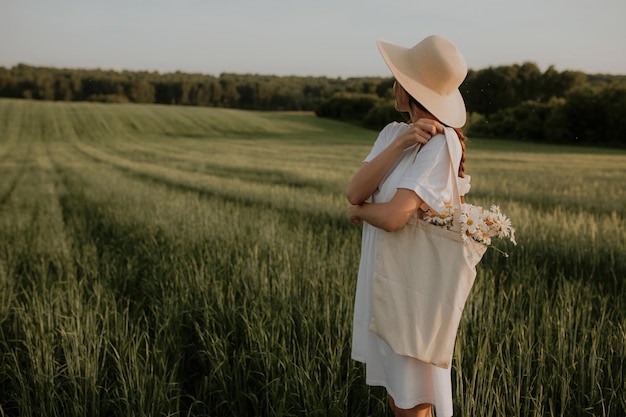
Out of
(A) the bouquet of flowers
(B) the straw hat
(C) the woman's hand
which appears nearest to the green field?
(B) the straw hat

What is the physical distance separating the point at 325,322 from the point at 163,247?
9.48 feet

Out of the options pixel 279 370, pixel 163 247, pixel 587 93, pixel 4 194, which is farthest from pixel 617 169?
pixel 587 93

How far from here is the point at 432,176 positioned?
175 centimetres

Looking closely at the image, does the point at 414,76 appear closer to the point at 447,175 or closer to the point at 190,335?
the point at 447,175

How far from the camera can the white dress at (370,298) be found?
1.73 meters

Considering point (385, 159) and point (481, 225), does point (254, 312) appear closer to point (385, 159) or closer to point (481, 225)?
point (385, 159)

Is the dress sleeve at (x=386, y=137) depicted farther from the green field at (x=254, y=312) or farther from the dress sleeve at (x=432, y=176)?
the green field at (x=254, y=312)

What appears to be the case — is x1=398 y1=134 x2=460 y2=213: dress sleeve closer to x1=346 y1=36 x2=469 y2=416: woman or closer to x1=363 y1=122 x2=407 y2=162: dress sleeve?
x1=346 y1=36 x2=469 y2=416: woman

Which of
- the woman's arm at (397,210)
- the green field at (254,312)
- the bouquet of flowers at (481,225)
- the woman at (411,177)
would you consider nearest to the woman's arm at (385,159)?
the woman at (411,177)

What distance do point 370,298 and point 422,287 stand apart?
28cm

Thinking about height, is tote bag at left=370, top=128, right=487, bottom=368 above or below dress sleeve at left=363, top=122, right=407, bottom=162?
below

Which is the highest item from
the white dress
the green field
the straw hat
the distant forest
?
the distant forest

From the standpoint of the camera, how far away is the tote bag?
169cm

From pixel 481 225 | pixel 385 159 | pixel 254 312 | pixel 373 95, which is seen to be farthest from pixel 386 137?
pixel 373 95
